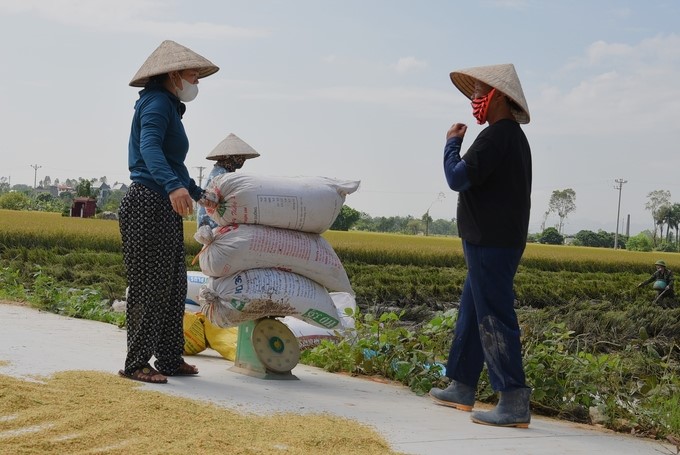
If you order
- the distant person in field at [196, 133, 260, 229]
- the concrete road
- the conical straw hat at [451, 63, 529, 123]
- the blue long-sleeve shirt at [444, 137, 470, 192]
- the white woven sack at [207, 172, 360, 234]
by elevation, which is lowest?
the concrete road

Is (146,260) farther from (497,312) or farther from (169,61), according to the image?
(497,312)

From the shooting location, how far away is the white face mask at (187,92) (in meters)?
4.54

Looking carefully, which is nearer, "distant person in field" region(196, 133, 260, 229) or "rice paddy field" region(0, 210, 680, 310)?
"distant person in field" region(196, 133, 260, 229)

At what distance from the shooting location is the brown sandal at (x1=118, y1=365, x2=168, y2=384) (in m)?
4.34

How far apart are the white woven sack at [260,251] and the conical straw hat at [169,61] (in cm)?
80

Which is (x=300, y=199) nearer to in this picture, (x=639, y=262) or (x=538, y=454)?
(x=538, y=454)

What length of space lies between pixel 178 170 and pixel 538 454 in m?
2.16

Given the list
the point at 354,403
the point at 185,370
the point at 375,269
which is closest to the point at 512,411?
the point at 354,403

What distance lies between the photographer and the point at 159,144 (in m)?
4.33

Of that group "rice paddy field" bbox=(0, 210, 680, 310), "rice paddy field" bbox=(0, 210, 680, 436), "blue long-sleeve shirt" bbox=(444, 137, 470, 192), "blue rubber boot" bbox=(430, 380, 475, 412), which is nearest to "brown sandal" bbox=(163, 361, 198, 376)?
"rice paddy field" bbox=(0, 210, 680, 436)

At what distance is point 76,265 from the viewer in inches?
604

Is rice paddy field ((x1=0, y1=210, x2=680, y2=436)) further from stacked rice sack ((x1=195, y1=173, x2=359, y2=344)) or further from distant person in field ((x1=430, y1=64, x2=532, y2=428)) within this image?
stacked rice sack ((x1=195, y1=173, x2=359, y2=344))

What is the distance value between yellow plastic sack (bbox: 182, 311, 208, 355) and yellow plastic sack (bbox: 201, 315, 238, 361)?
1.3 inches

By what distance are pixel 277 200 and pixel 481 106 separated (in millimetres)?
1156
